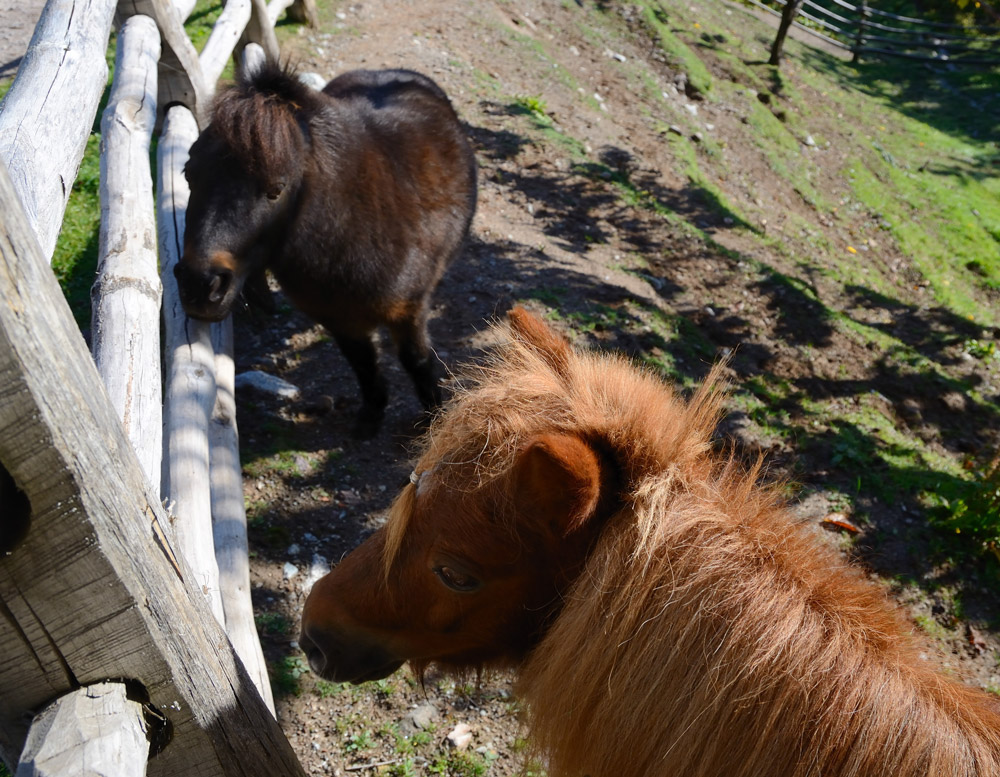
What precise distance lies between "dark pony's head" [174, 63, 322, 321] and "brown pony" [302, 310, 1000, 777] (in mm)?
2002

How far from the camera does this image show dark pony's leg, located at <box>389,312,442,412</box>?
441 cm

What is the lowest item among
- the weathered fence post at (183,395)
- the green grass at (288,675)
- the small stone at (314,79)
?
the green grass at (288,675)

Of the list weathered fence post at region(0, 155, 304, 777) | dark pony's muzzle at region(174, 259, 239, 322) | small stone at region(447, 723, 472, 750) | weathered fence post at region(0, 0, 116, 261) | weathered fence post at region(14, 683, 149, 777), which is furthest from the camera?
dark pony's muzzle at region(174, 259, 239, 322)

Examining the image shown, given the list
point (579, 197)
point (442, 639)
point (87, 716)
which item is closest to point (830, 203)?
point (579, 197)

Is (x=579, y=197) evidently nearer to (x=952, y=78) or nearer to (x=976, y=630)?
(x=976, y=630)

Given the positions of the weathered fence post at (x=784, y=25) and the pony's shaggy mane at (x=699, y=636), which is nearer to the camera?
the pony's shaggy mane at (x=699, y=636)

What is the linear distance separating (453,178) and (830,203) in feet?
26.7

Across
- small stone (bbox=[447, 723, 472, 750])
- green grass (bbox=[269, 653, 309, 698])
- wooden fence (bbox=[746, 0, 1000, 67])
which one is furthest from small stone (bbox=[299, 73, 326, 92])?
wooden fence (bbox=[746, 0, 1000, 67])

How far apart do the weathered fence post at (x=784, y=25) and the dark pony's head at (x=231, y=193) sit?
506 inches

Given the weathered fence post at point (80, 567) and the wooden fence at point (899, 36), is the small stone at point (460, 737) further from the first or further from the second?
the wooden fence at point (899, 36)

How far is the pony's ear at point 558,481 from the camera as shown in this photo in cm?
153

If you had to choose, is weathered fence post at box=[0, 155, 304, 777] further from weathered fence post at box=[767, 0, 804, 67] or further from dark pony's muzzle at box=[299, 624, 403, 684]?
weathered fence post at box=[767, 0, 804, 67]

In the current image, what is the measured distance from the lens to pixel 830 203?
10.6 m

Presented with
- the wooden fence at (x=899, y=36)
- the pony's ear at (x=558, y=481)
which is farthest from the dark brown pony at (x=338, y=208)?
the wooden fence at (x=899, y=36)
